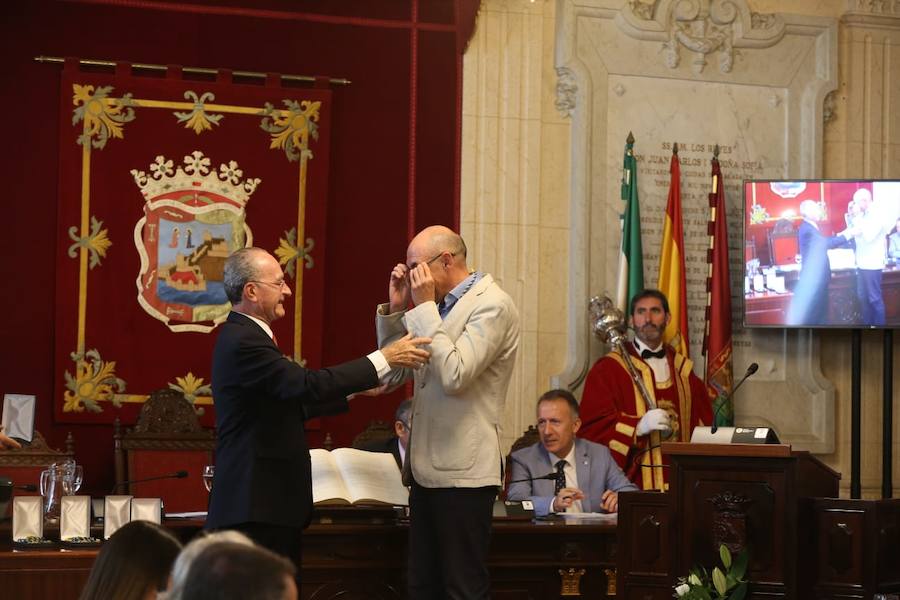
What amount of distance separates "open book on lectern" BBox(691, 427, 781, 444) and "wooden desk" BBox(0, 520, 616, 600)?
51 centimetres

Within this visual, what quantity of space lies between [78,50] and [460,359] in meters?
4.02

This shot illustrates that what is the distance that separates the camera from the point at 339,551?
4.77 m

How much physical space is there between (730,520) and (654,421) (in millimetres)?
2345

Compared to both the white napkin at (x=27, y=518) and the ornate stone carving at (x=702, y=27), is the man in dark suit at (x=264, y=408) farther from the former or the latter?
the ornate stone carving at (x=702, y=27)

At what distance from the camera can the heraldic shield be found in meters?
7.31

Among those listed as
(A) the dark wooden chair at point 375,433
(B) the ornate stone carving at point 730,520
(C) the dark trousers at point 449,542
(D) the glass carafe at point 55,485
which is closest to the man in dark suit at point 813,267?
(A) the dark wooden chair at point 375,433

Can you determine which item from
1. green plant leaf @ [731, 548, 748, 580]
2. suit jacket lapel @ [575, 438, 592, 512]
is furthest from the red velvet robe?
green plant leaf @ [731, 548, 748, 580]

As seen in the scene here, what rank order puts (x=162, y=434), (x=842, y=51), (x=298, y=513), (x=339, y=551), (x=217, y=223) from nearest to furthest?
(x=298, y=513)
(x=339, y=551)
(x=162, y=434)
(x=217, y=223)
(x=842, y=51)

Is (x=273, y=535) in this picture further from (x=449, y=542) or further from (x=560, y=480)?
(x=560, y=480)

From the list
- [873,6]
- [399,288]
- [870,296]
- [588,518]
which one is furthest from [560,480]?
[873,6]

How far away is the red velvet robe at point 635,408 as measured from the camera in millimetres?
7176

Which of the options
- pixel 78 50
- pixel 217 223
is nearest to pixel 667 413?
pixel 217 223

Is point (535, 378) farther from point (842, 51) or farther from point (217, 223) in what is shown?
point (842, 51)

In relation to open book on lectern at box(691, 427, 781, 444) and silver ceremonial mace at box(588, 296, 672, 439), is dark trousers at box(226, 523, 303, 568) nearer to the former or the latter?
open book on lectern at box(691, 427, 781, 444)
